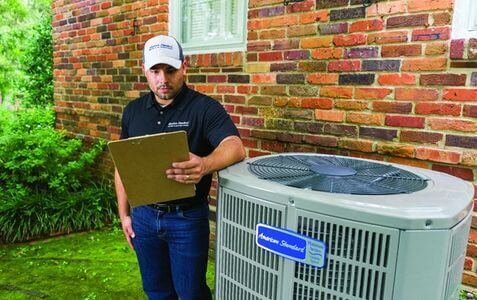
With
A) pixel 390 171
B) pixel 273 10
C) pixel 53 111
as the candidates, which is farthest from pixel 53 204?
pixel 390 171

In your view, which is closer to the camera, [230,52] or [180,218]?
[180,218]

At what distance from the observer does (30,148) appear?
4504 mm

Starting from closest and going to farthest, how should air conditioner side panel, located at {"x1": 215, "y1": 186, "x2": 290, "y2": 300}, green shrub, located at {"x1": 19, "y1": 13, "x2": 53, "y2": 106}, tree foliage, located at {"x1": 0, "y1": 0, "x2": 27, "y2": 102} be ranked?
air conditioner side panel, located at {"x1": 215, "y1": 186, "x2": 290, "y2": 300} → green shrub, located at {"x1": 19, "y1": 13, "x2": 53, "y2": 106} → tree foliage, located at {"x1": 0, "y1": 0, "x2": 27, "y2": 102}

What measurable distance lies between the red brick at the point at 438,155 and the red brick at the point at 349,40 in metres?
0.74

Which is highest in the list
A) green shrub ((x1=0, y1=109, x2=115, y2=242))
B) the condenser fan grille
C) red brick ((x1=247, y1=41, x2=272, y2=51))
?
red brick ((x1=247, y1=41, x2=272, y2=51))

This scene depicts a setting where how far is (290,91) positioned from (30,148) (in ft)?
11.0

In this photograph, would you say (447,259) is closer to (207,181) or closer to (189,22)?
(207,181)

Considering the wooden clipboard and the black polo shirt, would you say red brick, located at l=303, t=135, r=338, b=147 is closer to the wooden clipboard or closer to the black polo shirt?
the black polo shirt

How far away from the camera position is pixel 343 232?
111 centimetres

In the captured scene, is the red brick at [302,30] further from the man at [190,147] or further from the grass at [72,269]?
the grass at [72,269]

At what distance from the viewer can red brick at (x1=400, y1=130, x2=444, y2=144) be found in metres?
2.08

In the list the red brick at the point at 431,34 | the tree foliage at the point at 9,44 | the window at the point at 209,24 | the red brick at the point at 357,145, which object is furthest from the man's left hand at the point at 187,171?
the tree foliage at the point at 9,44

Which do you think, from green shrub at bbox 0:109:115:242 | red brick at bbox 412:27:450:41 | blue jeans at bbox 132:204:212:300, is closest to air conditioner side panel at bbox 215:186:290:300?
blue jeans at bbox 132:204:212:300

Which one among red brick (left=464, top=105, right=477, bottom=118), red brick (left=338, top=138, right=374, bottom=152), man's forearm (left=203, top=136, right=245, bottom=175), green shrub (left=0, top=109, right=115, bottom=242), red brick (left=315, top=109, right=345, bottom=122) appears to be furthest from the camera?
green shrub (left=0, top=109, right=115, bottom=242)
